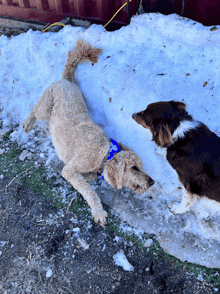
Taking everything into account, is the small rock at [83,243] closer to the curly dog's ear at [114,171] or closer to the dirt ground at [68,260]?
the dirt ground at [68,260]

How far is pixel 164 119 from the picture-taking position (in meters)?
2.32

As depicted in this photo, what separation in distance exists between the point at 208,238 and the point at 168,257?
1.91 feet

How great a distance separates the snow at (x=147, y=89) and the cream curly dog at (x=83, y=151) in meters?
0.41

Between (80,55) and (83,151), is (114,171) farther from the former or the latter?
(80,55)

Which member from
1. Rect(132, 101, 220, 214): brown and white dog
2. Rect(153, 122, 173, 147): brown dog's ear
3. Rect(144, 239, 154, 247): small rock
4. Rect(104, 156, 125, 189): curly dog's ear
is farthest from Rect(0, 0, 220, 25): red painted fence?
Rect(144, 239, 154, 247): small rock

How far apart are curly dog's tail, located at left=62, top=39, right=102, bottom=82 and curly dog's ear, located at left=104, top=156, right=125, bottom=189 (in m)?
2.04

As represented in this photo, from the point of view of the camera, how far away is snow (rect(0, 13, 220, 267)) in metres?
2.78

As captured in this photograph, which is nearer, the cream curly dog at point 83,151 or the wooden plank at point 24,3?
the cream curly dog at point 83,151

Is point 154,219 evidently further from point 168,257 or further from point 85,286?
point 85,286

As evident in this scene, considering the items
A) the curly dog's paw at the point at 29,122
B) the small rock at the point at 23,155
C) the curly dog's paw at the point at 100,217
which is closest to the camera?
the curly dog's paw at the point at 100,217

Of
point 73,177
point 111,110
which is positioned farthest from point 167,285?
point 111,110

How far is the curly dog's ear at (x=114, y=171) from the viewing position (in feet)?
8.43

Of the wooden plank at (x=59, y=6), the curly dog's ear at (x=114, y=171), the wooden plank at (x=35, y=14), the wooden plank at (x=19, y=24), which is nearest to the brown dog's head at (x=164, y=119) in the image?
the curly dog's ear at (x=114, y=171)

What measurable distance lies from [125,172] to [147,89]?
4.87 feet
